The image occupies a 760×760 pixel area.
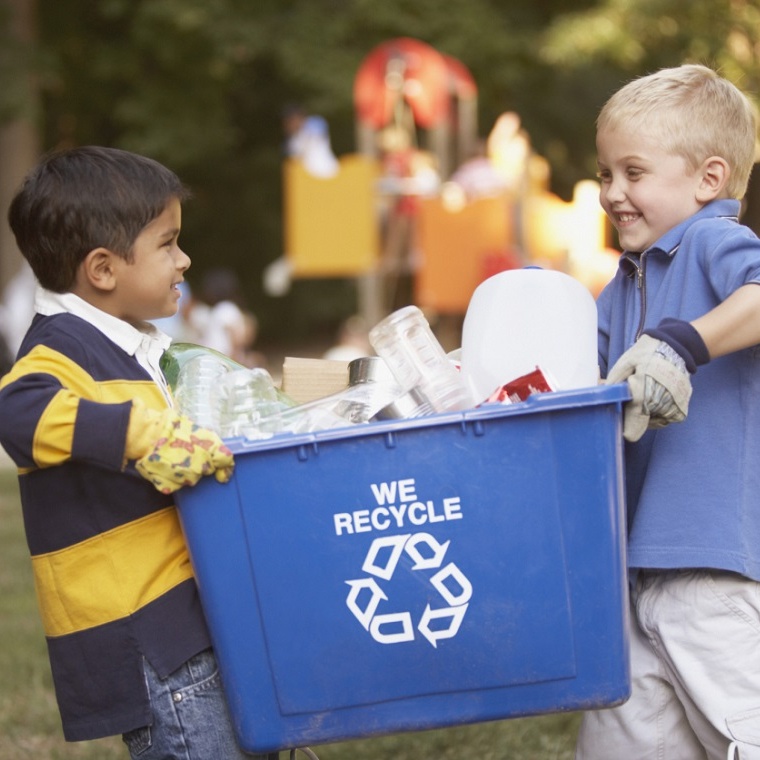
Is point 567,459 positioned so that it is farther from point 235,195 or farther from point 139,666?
point 235,195

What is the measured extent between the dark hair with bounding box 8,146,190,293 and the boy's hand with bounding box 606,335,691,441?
87 cm

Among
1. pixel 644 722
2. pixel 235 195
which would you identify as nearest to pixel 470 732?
pixel 644 722

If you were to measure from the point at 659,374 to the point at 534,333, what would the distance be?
0.28 m

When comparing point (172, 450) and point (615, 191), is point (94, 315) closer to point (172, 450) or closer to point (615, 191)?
point (172, 450)

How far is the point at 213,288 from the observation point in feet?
36.1

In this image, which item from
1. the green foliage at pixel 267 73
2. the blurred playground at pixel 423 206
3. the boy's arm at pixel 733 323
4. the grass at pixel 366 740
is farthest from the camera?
the green foliage at pixel 267 73

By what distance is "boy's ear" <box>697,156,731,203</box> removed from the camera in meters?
2.35

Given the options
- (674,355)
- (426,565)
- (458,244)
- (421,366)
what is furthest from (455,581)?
(458,244)

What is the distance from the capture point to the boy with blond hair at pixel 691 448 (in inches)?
88.6

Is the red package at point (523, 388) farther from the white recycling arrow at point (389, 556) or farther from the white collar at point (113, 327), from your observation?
the white collar at point (113, 327)

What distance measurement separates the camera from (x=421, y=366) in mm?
2143

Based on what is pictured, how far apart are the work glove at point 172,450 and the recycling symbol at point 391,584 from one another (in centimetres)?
27

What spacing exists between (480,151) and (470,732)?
1065 cm

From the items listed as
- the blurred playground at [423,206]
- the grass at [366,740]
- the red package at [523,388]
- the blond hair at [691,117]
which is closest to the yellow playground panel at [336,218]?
the blurred playground at [423,206]
